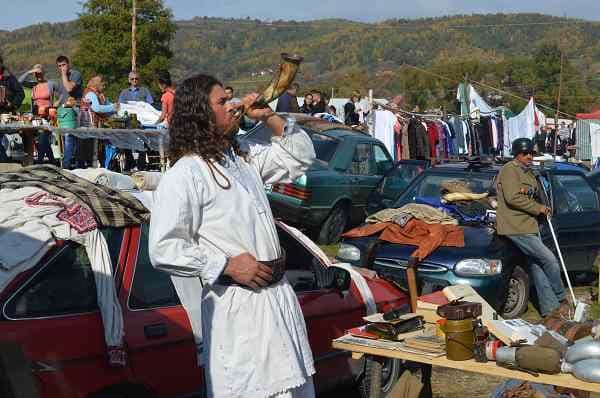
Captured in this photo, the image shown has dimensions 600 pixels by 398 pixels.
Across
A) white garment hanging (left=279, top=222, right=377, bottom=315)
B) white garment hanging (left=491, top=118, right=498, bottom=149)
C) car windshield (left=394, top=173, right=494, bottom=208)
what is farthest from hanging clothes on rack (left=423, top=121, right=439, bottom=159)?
white garment hanging (left=279, top=222, right=377, bottom=315)

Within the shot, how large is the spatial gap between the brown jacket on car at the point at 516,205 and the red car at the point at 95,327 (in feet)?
16.3

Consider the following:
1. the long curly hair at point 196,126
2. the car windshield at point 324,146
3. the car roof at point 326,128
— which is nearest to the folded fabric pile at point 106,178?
the long curly hair at point 196,126

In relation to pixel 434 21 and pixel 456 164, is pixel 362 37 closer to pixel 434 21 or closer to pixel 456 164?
pixel 434 21

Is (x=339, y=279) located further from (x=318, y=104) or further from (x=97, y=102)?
(x=318, y=104)

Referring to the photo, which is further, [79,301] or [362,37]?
[362,37]

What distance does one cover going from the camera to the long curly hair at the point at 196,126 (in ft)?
12.9

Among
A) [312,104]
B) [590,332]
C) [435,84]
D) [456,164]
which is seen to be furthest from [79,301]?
[435,84]

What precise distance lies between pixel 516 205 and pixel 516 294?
3.21 ft

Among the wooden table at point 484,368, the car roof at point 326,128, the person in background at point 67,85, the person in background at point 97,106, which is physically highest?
the person in background at point 67,85

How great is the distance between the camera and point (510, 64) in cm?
7744

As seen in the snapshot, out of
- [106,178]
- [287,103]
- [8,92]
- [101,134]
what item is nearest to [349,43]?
[287,103]

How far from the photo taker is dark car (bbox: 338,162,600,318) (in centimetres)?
905

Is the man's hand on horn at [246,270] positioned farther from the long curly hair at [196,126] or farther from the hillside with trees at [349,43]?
the hillside with trees at [349,43]

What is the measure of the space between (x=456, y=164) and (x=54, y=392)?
7.62 m
